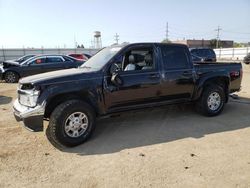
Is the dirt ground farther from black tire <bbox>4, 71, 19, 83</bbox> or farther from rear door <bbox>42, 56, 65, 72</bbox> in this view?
black tire <bbox>4, 71, 19, 83</bbox>

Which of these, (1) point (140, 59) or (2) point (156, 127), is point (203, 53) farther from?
(2) point (156, 127)

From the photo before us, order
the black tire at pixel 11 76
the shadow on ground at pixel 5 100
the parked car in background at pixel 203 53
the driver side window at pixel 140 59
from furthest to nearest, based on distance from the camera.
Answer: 1. the parked car in background at pixel 203 53
2. the black tire at pixel 11 76
3. the shadow on ground at pixel 5 100
4. the driver side window at pixel 140 59

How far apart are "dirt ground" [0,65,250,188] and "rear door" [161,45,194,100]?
0.70 meters

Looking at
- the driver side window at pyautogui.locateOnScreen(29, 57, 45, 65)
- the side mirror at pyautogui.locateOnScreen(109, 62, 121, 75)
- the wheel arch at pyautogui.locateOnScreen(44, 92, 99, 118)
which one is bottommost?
the wheel arch at pyautogui.locateOnScreen(44, 92, 99, 118)

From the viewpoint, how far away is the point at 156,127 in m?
6.10

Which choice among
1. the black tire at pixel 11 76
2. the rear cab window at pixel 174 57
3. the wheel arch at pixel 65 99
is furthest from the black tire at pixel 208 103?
the black tire at pixel 11 76

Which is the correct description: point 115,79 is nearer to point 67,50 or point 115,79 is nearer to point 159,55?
point 159,55

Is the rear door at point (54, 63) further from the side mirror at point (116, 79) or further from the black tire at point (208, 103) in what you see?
the side mirror at point (116, 79)

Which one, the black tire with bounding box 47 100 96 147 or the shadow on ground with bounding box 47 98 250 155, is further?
the shadow on ground with bounding box 47 98 250 155

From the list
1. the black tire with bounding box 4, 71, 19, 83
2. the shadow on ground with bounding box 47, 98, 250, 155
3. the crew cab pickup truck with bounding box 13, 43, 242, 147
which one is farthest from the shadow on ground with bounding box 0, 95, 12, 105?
the black tire with bounding box 4, 71, 19, 83

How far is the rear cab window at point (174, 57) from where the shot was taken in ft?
20.5

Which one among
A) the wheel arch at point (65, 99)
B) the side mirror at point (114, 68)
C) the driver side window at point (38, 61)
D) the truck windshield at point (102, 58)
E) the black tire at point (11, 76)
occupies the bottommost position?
the black tire at point (11, 76)

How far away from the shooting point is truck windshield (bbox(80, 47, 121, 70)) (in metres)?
5.70

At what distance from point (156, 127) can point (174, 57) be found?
167 cm
